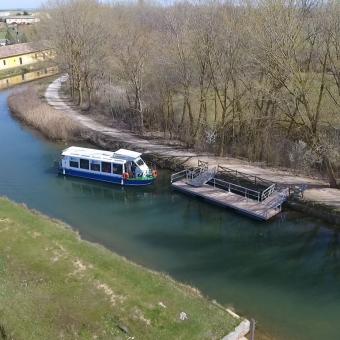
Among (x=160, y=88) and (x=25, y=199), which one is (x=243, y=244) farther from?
(x=160, y=88)

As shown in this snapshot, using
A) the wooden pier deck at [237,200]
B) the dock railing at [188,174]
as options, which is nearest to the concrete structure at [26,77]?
the dock railing at [188,174]

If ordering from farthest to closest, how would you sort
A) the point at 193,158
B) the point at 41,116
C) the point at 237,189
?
the point at 41,116 < the point at 193,158 < the point at 237,189

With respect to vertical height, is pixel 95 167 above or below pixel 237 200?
above

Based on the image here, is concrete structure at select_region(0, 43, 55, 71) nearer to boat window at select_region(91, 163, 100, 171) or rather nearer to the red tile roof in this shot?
the red tile roof

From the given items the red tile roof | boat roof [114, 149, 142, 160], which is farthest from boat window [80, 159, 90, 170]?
the red tile roof

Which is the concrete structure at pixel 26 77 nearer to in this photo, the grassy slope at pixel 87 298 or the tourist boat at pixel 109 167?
the tourist boat at pixel 109 167

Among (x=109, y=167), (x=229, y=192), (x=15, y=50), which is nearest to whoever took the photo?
(x=229, y=192)

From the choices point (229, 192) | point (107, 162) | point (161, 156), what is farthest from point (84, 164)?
point (229, 192)

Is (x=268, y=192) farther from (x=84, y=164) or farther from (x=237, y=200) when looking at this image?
(x=84, y=164)
